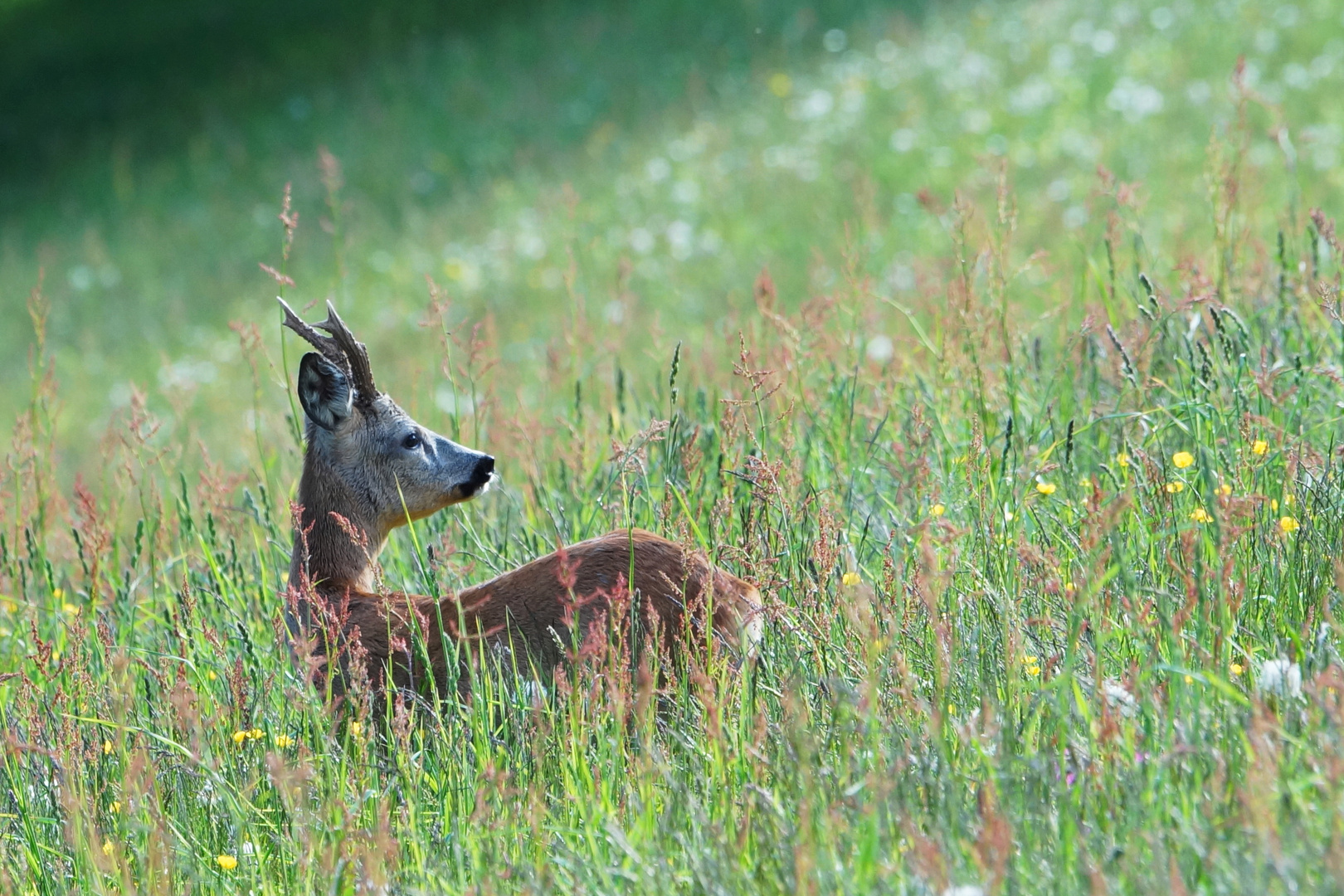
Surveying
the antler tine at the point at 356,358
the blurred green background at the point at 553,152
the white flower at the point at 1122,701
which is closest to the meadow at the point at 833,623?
the white flower at the point at 1122,701

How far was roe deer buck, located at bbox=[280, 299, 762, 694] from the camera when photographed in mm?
3598

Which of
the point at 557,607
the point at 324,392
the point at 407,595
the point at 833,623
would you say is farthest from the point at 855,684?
the point at 324,392

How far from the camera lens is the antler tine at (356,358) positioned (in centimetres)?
438

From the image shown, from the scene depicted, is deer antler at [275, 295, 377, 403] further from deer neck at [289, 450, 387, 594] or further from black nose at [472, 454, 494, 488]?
black nose at [472, 454, 494, 488]

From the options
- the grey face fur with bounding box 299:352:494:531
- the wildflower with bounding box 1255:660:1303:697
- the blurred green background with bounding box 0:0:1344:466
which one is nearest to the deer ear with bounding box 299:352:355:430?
the grey face fur with bounding box 299:352:494:531

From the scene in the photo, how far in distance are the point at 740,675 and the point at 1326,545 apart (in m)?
1.32

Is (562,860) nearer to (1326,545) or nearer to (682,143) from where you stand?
(1326,545)

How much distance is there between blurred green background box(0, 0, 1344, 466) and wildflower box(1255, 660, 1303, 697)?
5.20m

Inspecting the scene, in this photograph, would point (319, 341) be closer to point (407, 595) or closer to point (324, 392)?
point (324, 392)

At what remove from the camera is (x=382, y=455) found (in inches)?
179

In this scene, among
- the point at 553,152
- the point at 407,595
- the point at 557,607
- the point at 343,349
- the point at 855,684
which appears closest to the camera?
the point at 855,684

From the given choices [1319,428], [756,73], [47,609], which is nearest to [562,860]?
[47,609]

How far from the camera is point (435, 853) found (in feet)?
10.0

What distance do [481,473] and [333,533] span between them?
1.57ft
